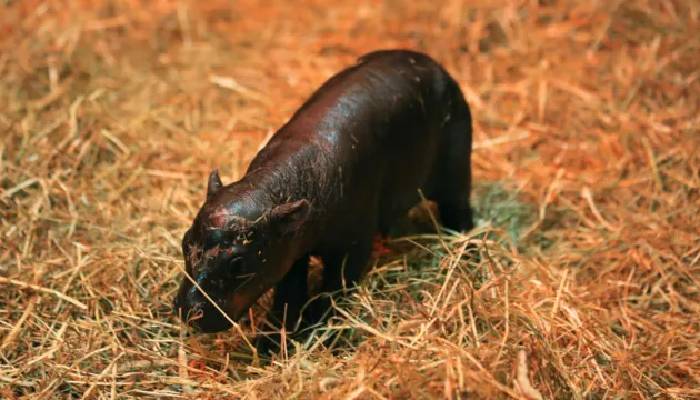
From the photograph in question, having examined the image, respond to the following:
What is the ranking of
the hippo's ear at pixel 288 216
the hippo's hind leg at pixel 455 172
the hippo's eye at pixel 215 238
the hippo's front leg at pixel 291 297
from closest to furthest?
the hippo's eye at pixel 215 238
the hippo's ear at pixel 288 216
the hippo's front leg at pixel 291 297
the hippo's hind leg at pixel 455 172

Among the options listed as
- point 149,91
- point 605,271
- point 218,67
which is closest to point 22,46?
point 149,91

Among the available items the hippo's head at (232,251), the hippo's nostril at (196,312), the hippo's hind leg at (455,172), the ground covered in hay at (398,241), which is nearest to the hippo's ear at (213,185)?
the hippo's head at (232,251)

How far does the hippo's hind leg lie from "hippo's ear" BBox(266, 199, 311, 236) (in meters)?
1.16

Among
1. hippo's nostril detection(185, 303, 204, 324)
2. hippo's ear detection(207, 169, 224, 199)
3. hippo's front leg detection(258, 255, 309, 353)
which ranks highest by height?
hippo's ear detection(207, 169, 224, 199)

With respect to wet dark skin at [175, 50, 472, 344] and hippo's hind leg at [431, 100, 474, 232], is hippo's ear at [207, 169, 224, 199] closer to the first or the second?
wet dark skin at [175, 50, 472, 344]

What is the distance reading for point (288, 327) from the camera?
4.07m

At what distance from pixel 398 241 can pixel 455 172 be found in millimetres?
461

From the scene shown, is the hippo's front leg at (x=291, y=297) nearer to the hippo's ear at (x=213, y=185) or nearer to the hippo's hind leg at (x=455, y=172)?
the hippo's ear at (x=213, y=185)

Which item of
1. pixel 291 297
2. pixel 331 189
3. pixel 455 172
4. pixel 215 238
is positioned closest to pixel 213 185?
pixel 215 238

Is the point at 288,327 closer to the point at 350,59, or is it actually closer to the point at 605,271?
the point at 605,271

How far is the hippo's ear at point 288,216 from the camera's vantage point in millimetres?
3627

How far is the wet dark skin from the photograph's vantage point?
11.8 ft

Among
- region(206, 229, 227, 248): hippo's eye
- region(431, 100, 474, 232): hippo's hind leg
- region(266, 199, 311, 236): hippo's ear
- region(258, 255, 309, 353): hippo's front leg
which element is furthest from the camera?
region(431, 100, 474, 232): hippo's hind leg

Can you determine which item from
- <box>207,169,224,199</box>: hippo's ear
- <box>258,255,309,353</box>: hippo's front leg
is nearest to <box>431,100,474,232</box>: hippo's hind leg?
<box>258,255,309,353</box>: hippo's front leg
